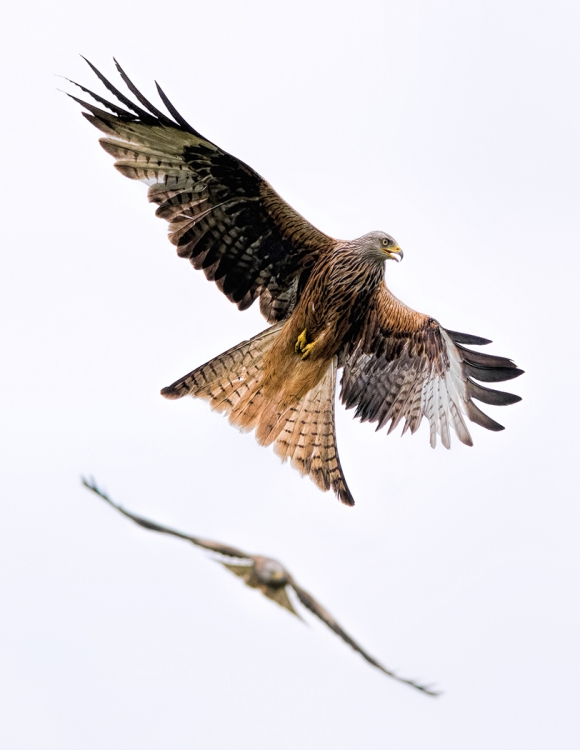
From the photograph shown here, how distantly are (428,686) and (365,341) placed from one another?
13.6 ft

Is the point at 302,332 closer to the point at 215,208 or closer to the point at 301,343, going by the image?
the point at 301,343

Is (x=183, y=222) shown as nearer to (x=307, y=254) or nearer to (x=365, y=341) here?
(x=307, y=254)

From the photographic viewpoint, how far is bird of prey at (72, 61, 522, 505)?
9.20 meters

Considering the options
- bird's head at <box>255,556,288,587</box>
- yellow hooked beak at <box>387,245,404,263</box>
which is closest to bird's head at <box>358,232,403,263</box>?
yellow hooked beak at <box>387,245,404,263</box>

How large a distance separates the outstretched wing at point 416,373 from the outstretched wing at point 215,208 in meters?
0.73

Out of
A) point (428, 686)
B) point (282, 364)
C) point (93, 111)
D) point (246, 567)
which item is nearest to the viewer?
point (428, 686)

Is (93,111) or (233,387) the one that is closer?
(93,111)

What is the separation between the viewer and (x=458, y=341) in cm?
983

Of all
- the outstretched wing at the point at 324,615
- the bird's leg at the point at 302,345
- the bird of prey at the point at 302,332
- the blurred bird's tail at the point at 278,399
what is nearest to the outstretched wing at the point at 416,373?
the bird of prey at the point at 302,332

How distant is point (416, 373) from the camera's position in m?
10.0

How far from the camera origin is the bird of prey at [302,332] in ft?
30.2

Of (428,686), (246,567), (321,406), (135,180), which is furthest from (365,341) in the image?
(428,686)

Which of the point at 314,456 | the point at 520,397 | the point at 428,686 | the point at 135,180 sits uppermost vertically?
the point at 520,397

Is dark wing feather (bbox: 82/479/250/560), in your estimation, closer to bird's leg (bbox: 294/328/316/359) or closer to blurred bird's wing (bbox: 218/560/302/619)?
blurred bird's wing (bbox: 218/560/302/619)
